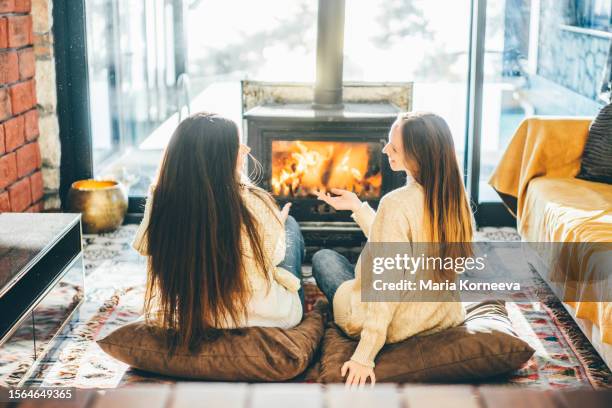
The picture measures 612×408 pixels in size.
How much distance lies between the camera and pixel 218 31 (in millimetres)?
4188

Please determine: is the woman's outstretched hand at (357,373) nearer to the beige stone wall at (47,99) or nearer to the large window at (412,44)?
the large window at (412,44)

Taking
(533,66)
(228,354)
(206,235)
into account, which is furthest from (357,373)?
(533,66)

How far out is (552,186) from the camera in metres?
3.49

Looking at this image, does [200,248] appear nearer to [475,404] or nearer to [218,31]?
[475,404]

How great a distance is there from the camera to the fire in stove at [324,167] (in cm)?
373

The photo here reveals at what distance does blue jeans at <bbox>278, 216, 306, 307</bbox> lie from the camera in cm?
275

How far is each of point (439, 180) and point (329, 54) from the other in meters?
1.70

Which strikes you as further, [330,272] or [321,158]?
[321,158]

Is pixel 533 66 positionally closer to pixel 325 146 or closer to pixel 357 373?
pixel 325 146

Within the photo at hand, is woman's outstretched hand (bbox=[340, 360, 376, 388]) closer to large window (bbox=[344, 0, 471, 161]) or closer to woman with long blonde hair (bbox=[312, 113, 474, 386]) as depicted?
woman with long blonde hair (bbox=[312, 113, 474, 386])

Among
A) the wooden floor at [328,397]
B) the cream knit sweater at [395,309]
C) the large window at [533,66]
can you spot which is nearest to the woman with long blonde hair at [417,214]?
the cream knit sweater at [395,309]

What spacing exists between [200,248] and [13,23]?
2082mm

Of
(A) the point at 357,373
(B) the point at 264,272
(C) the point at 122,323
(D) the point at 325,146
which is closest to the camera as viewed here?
(A) the point at 357,373

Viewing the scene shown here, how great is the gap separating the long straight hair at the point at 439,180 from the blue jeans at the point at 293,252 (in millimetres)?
627
